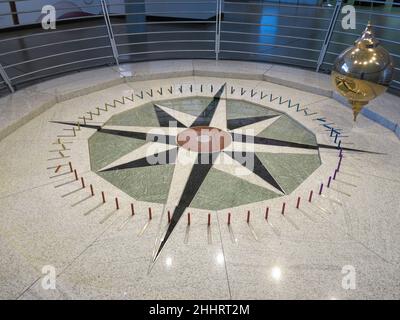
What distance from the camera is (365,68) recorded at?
236cm

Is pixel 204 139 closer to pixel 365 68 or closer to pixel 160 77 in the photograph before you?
pixel 365 68

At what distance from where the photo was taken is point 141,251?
2572mm

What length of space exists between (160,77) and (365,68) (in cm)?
406

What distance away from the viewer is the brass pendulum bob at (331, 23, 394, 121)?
2.37m

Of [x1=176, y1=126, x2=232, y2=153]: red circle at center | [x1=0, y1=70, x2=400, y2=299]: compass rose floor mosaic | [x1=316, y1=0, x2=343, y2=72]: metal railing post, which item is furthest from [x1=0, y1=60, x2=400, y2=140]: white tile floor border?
[x1=176, y1=126, x2=232, y2=153]: red circle at center

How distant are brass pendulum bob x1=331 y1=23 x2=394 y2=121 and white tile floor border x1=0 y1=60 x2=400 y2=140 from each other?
2.16 metres

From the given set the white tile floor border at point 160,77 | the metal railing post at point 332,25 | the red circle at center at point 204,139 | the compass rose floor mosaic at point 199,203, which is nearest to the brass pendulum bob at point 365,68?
the compass rose floor mosaic at point 199,203

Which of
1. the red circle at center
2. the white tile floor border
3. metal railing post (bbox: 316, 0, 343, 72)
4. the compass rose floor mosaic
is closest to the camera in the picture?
the compass rose floor mosaic

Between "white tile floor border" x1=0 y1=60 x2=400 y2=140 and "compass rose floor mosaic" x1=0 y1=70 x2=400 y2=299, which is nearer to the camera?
"compass rose floor mosaic" x1=0 y1=70 x2=400 y2=299

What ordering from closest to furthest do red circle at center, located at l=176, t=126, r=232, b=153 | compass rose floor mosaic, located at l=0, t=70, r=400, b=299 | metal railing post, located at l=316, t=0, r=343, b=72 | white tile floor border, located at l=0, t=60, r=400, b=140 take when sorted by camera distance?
compass rose floor mosaic, located at l=0, t=70, r=400, b=299
red circle at center, located at l=176, t=126, r=232, b=153
white tile floor border, located at l=0, t=60, r=400, b=140
metal railing post, located at l=316, t=0, r=343, b=72

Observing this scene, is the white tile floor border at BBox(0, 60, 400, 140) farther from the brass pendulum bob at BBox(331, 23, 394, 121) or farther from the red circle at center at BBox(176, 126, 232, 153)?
the brass pendulum bob at BBox(331, 23, 394, 121)

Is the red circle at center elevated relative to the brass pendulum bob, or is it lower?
lower

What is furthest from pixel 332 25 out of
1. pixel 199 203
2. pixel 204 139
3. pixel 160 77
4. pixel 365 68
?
pixel 199 203
